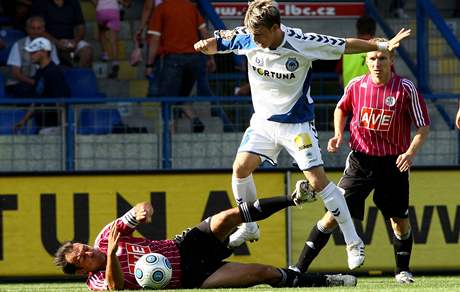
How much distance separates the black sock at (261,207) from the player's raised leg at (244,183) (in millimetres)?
257

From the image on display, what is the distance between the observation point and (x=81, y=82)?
1609 centimetres

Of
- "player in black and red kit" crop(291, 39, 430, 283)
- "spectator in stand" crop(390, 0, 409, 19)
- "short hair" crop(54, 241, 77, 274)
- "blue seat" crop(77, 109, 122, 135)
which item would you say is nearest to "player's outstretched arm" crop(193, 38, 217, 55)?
"player in black and red kit" crop(291, 39, 430, 283)

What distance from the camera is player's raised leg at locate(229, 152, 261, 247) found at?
37.0ft

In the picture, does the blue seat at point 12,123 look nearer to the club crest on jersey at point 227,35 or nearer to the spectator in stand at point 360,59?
the spectator in stand at point 360,59

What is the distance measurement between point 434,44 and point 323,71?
146cm

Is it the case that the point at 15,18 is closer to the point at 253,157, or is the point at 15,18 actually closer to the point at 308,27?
the point at 308,27

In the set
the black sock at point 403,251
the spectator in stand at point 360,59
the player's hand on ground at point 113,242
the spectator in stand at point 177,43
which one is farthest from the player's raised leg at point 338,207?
the spectator in stand at point 177,43

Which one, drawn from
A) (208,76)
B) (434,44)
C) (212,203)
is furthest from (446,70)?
(212,203)

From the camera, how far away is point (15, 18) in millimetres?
17266

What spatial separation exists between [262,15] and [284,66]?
0.56 metres

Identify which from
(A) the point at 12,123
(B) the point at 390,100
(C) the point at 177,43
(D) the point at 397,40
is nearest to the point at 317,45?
(D) the point at 397,40

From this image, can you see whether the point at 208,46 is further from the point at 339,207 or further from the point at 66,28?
the point at 66,28

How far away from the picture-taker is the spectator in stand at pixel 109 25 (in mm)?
17156

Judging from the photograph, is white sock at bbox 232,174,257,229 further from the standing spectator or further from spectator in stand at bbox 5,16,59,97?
spectator in stand at bbox 5,16,59,97
